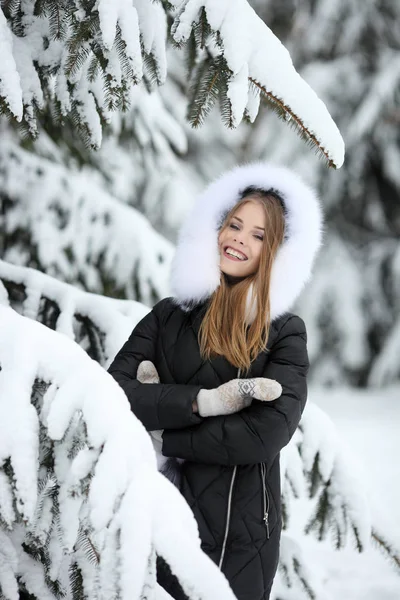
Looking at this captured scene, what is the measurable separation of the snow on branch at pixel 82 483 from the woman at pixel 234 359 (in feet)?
1.40

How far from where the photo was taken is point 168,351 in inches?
71.6

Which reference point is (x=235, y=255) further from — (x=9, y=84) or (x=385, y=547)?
(x=385, y=547)

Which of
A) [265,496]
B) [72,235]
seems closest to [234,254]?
[265,496]

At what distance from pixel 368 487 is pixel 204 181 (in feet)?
18.1

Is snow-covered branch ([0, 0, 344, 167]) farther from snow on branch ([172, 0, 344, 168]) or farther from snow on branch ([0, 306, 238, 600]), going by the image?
snow on branch ([0, 306, 238, 600])

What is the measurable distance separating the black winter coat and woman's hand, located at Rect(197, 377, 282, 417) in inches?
Result: 0.8

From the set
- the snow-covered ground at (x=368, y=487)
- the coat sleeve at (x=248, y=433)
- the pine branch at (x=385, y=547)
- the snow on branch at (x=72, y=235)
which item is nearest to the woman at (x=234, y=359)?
the coat sleeve at (x=248, y=433)

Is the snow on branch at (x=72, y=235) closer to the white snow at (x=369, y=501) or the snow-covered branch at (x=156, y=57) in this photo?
the white snow at (x=369, y=501)

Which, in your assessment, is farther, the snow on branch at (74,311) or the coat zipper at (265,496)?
the snow on branch at (74,311)

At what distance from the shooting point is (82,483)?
114 cm

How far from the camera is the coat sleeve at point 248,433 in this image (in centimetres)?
159

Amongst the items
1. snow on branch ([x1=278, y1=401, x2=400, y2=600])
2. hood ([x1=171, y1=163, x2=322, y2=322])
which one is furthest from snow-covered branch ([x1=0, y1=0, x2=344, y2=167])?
snow on branch ([x1=278, y1=401, x2=400, y2=600])

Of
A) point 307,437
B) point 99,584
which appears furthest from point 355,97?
point 99,584

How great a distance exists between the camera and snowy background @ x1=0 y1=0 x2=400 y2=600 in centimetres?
150
